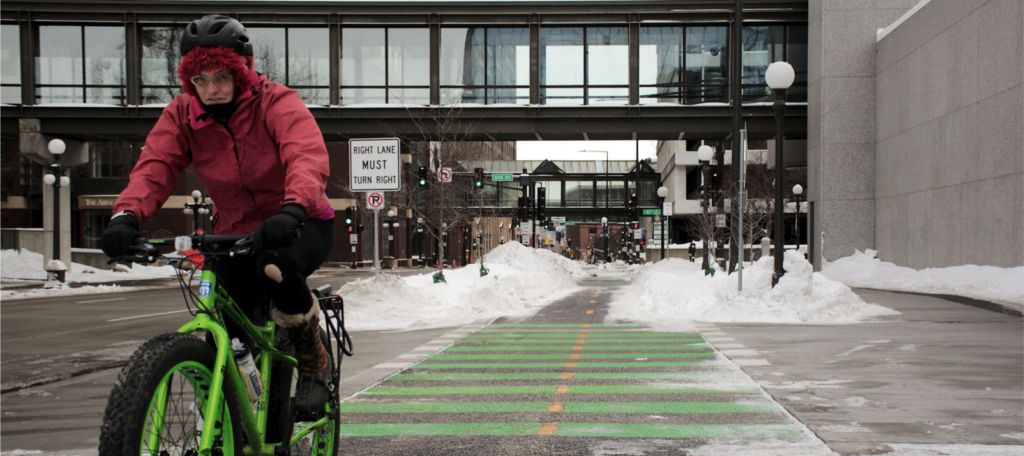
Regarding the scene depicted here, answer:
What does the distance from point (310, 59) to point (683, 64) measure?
13.5 m

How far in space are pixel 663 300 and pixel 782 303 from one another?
2.51 metres

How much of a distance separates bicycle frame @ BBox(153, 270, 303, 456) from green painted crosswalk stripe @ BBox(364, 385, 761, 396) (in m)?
3.95

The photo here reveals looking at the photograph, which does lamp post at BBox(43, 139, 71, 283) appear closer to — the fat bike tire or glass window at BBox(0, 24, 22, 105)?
glass window at BBox(0, 24, 22, 105)

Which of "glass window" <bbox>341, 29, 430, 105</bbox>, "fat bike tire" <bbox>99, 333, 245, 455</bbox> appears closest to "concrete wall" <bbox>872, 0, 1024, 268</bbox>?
"glass window" <bbox>341, 29, 430, 105</bbox>

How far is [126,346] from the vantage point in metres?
12.2

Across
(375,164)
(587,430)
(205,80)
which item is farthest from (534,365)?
(375,164)

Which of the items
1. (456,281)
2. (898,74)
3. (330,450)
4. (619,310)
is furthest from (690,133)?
(330,450)

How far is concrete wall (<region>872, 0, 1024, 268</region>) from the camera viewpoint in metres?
18.9

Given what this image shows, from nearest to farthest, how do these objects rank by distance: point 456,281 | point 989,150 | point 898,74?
point 989,150
point 456,281
point 898,74

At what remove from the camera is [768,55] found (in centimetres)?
3034

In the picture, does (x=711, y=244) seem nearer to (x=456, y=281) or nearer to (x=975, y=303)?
(x=456, y=281)

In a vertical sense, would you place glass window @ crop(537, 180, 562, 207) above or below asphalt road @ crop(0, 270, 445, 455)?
above

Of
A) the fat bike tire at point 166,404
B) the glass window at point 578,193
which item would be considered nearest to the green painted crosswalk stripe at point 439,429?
the fat bike tire at point 166,404

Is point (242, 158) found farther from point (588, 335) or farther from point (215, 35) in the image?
point (588, 335)
